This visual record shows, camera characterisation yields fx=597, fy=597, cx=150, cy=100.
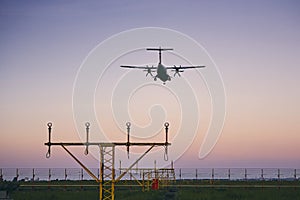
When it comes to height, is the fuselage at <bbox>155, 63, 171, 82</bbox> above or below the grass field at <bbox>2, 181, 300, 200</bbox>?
above

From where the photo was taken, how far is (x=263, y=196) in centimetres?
5538

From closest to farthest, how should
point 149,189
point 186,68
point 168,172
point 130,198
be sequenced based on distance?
point 130,198
point 149,189
point 168,172
point 186,68

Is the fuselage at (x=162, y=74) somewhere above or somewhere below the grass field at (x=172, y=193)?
above

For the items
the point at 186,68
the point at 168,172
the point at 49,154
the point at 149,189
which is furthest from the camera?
the point at 186,68

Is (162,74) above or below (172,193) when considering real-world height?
above

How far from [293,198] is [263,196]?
2.73m

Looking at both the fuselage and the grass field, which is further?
the fuselage

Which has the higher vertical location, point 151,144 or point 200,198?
point 151,144

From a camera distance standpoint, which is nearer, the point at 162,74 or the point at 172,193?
the point at 172,193

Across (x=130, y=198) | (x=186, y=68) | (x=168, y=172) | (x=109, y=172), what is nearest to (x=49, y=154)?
(x=109, y=172)

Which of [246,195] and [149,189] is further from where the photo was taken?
[149,189]

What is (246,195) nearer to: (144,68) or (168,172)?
(168,172)

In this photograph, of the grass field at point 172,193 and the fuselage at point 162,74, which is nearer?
the grass field at point 172,193

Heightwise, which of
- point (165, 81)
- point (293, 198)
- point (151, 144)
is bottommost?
point (293, 198)
